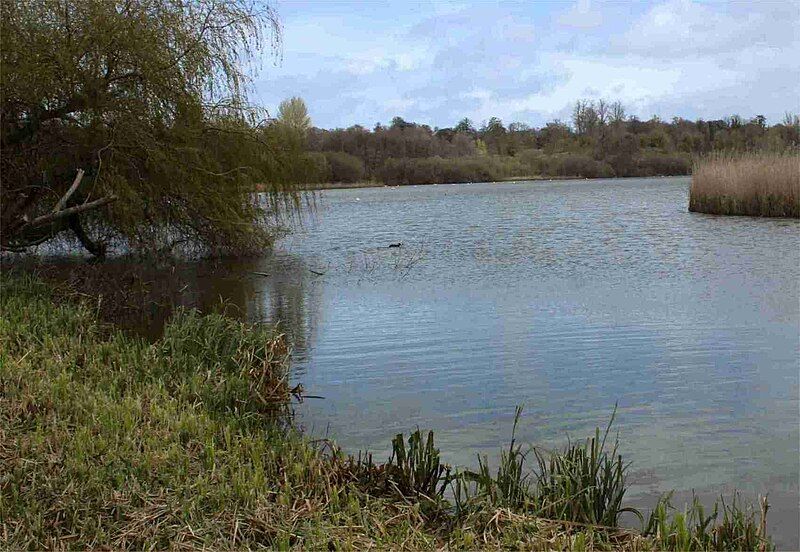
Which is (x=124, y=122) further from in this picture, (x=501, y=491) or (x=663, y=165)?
(x=663, y=165)

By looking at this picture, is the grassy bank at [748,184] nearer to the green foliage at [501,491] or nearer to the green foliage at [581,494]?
the green foliage at [581,494]

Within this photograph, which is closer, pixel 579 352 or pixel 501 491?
pixel 501 491

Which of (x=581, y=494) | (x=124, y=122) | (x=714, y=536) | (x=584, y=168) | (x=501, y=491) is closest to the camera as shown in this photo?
(x=714, y=536)

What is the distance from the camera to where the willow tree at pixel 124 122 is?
10.4 meters

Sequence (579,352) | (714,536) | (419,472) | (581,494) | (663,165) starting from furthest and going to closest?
1. (663,165)
2. (579,352)
3. (419,472)
4. (581,494)
5. (714,536)

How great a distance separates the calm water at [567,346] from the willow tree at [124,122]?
5.27 ft

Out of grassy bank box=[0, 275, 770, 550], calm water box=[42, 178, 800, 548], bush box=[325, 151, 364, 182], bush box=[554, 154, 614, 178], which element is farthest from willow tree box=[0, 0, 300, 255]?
bush box=[554, 154, 614, 178]

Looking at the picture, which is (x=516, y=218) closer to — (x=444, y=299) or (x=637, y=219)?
(x=637, y=219)

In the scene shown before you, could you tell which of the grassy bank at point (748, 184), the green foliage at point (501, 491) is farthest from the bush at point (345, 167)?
the green foliage at point (501, 491)

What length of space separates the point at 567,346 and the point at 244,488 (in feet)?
16.7

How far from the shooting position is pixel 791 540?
4066 millimetres

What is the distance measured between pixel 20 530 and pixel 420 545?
167cm

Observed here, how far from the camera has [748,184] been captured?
23.6m

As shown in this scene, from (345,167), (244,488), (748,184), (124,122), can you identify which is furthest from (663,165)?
(244,488)
